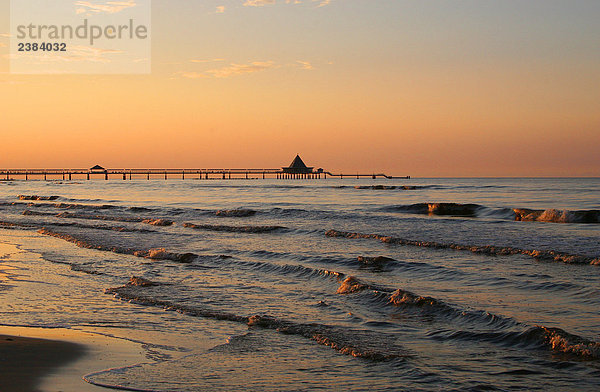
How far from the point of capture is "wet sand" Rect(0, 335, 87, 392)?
495cm

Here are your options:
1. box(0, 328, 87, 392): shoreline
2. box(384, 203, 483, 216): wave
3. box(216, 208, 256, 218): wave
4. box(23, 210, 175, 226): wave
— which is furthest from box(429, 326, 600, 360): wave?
→ box(384, 203, 483, 216): wave

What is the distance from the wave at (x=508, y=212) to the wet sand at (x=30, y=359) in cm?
2161

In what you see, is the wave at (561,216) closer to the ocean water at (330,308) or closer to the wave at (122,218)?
the ocean water at (330,308)

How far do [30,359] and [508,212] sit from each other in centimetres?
2600

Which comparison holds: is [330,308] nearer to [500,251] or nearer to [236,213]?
[500,251]

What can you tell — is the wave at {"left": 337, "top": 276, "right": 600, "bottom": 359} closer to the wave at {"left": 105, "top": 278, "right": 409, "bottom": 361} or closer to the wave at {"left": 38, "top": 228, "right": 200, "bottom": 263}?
the wave at {"left": 105, "top": 278, "right": 409, "bottom": 361}

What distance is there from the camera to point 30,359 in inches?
223

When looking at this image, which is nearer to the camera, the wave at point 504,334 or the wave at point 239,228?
the wave at point 504,334

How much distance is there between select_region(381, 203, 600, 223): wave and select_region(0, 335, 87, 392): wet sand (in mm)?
21610

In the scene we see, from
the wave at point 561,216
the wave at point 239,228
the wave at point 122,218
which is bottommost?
the wave at point 122,218

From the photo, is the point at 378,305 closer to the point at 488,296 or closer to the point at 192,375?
the point at 488,296

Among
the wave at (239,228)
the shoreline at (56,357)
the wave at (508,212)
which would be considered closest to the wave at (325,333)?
the shoreline at (56,357)

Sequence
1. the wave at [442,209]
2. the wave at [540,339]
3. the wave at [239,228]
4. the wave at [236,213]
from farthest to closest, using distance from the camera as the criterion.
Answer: the wave at [442,209], the wave at [236,213], the wave at [239,228], the wave at [540,339]

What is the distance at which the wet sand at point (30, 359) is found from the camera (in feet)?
16.2
